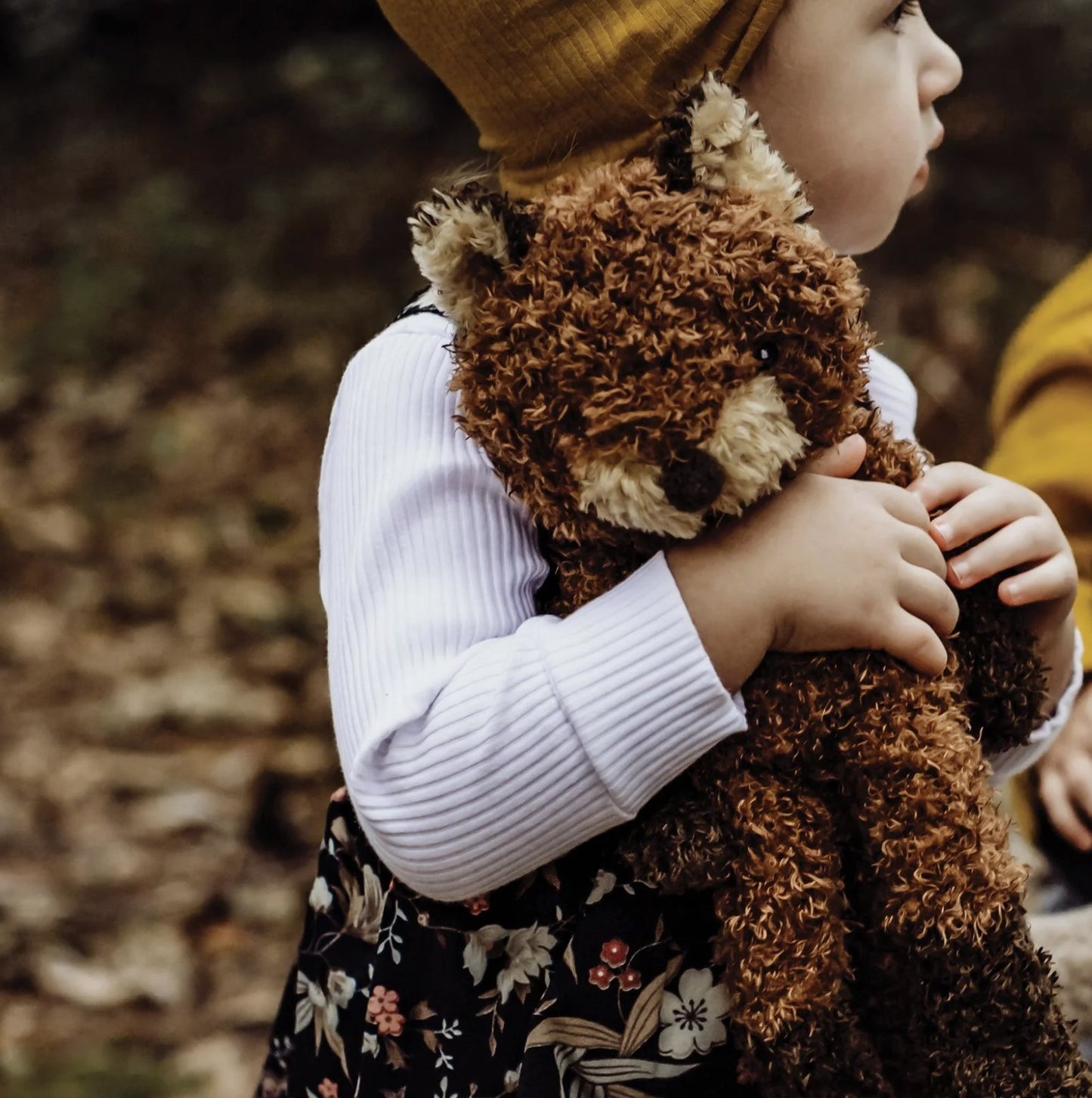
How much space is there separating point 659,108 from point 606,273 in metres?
0.22

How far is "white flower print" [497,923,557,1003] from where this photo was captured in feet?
2.45

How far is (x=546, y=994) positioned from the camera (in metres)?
0.74

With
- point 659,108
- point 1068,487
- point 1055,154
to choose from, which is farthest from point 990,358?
point 659,108

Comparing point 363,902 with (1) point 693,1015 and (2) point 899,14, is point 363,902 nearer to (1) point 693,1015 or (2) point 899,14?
(1) point 693,1015

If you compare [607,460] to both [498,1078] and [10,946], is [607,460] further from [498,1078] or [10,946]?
[10,946]

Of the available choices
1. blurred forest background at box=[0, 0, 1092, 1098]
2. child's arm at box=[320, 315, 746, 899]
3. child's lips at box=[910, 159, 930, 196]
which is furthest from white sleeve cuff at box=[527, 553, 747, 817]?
blurred forest background at box=[0, 0, 1092, 1098]

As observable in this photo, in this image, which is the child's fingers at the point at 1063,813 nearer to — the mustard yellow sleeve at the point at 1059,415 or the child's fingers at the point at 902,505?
the mustard yellow sleeve at the point at 1059,415

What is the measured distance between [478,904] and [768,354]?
0.39 metres

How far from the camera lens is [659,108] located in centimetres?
76

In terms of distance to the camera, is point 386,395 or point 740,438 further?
point 386,395

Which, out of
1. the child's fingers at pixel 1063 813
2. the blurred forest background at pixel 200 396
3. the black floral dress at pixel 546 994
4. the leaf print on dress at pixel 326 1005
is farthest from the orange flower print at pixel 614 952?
the blurred forest background at pixel 200 396

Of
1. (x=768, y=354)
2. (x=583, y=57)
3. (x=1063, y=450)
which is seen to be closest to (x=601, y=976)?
(x=768, y=354)

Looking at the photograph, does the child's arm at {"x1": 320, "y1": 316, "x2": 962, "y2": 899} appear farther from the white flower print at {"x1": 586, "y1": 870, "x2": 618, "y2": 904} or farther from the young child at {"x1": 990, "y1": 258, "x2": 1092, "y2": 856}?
the young child at {"x1": 990, "y1": 258, "x2": 1092, "y2": 856}

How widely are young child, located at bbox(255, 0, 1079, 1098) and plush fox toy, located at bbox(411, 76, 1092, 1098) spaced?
3 centimetres
